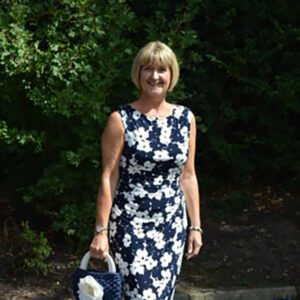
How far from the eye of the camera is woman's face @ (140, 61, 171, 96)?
434cm

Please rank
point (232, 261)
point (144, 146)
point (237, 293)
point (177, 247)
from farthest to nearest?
point (232, 261) → point (237, 293) → point (177, 247) → point (144, 146)

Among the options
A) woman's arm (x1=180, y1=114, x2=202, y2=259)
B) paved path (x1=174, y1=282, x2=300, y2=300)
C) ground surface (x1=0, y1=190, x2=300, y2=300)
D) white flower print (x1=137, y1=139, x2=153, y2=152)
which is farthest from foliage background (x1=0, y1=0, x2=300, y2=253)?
white flower print (x1=137, y1=139, x2=153, y2=152)

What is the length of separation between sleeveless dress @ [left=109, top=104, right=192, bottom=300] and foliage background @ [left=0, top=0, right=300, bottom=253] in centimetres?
159

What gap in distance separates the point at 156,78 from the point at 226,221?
129 inches

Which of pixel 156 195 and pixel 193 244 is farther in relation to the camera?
pixel 193 244

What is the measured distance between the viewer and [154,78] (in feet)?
14.2

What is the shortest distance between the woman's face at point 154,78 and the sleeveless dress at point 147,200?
0.44ft

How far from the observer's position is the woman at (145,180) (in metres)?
4.34

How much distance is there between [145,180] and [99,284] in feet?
1.91

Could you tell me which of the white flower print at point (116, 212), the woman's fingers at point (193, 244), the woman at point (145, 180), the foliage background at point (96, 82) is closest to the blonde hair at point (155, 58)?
the woman at point (145, 180)

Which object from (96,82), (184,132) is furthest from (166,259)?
(96,82)

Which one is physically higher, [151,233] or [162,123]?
[162,123]

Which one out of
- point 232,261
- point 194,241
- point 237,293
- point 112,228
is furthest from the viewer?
point 232,261

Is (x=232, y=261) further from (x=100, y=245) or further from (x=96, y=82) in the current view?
(x=100, y=245)
